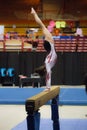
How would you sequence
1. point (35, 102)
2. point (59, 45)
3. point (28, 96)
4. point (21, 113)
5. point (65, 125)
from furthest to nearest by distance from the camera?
point (59, 45), point (28, 96), point (21, 113), point (65, 125), point (35, 102)

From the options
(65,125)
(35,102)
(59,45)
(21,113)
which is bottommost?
(21,113)

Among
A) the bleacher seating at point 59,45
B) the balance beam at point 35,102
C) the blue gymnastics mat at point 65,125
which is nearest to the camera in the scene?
the balance beam at point 35,102

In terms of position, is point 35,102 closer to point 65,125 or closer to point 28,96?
point 65,125

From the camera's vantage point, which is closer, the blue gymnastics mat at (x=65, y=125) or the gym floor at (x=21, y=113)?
the blue gymnastics mat at (x=65, y=125)

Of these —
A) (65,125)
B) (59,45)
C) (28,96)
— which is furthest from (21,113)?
(59,45)

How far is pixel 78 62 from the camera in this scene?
13.4 m

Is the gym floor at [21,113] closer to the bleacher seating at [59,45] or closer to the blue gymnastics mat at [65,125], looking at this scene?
the blue gymnastics mat at [65,125]

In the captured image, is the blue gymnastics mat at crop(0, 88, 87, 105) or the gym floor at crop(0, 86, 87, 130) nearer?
the gym floor at crop(0, 86, 87, 130)

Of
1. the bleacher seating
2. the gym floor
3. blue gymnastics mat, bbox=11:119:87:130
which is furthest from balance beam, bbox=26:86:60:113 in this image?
the bleacher seating

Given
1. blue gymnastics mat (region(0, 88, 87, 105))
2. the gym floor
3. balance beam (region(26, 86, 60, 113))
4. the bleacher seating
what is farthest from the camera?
the bleacher seating

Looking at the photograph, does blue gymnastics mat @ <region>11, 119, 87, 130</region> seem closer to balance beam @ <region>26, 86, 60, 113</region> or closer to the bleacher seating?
balance beam @ <region>26, 86, 60, 113</region>

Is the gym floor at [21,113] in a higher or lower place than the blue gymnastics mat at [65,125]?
lower

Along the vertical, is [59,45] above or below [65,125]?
above

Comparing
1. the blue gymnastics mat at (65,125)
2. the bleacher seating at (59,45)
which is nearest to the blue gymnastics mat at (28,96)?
the blue gymnastics mat at (65,125)
